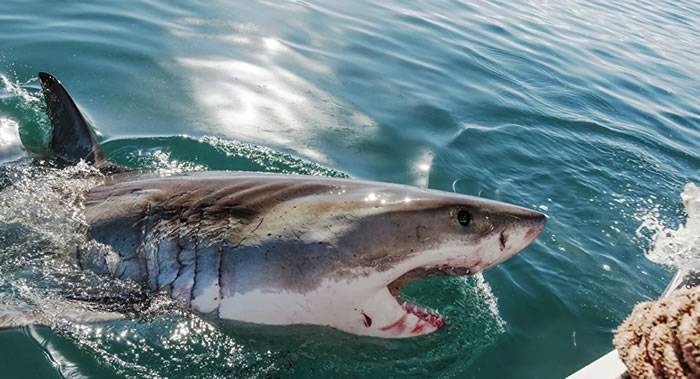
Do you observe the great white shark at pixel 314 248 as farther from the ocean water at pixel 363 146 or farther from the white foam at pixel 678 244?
the white foam at pixel 678 244

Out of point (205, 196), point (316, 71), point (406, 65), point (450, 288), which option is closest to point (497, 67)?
point (406, 65)

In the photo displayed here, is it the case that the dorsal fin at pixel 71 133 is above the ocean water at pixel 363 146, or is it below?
above

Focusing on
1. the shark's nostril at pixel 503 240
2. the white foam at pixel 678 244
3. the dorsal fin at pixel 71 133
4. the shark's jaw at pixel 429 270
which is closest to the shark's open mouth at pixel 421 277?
the shark's jaw at pixel 429 270

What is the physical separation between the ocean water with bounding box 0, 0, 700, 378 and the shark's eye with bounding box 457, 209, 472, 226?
70cm

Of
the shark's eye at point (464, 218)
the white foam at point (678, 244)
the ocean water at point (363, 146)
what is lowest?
the white foam at point (678, 244)

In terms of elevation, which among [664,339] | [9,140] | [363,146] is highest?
[664,339]

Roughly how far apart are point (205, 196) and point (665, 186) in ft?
14.4

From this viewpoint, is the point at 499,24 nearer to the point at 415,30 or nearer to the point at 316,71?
the point at 415,30

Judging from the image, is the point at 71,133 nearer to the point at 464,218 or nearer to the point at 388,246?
the point at 388,246

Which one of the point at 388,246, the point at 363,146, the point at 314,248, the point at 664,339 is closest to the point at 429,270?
the point at 388,246

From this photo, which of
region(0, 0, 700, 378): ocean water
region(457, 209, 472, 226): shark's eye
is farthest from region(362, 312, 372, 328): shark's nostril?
region(457, 209, 472, 226): shark's eye

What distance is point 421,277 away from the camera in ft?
7.89

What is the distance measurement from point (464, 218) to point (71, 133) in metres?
2.43

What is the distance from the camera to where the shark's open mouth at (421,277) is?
236 centimetres
